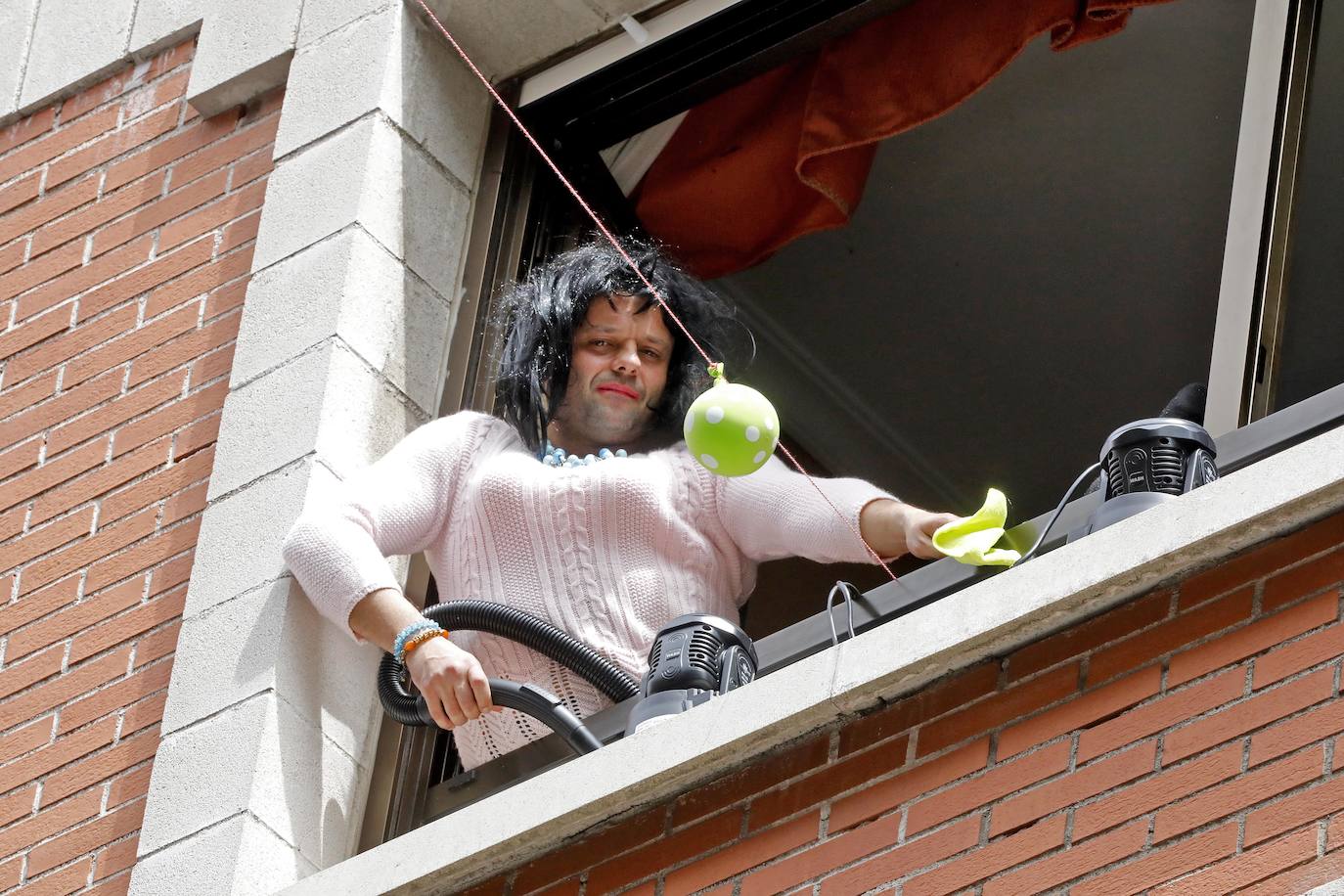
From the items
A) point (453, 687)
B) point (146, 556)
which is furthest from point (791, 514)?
point (146, 556)

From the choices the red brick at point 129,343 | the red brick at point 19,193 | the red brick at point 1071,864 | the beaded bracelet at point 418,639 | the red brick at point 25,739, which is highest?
the red brick at point 19,193

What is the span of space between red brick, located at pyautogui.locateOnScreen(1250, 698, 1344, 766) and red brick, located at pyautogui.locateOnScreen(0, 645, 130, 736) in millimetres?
2134

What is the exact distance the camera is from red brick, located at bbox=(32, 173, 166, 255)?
16.9 feet

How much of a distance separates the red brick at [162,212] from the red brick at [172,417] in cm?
41

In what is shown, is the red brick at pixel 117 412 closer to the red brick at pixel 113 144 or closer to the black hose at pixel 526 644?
the red brick at pixel 113 144

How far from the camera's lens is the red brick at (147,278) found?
498 centimetres

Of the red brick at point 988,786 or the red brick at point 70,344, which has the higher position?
the red brick at point 70,344

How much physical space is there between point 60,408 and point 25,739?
752mm

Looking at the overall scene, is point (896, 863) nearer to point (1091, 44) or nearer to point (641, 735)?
point (641, 735)

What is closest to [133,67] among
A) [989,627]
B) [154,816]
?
[154,816]

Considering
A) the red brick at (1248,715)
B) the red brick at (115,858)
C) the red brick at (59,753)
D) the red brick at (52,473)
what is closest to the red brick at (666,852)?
the red brick at (1248,715)

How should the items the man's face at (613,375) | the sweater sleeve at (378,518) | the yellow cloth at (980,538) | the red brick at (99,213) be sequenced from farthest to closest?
the red brick at (99,213)
the man's face at (613,375)
the sweater sleeve at (378,518)
the yellow cloth at (980,538)

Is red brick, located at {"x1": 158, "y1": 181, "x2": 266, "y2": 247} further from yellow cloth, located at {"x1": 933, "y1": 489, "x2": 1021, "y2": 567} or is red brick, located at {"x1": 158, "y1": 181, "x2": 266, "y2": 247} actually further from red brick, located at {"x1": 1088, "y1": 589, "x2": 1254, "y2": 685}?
red brick, located at {"x1": 1088, "y1": 589, "x2": 1254, "y2": 685}

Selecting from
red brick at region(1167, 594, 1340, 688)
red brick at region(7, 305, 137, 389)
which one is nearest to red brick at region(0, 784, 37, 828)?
red brick at region(7, 305, 137, 389)
